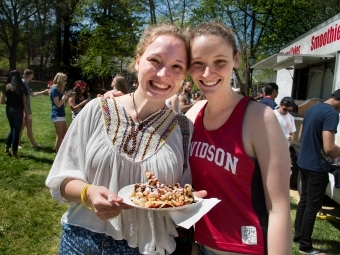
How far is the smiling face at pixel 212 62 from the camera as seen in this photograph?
1.65 m

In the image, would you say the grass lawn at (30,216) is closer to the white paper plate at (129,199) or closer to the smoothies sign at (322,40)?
the white paper plate at (129,199)

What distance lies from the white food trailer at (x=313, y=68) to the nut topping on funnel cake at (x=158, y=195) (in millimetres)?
4022

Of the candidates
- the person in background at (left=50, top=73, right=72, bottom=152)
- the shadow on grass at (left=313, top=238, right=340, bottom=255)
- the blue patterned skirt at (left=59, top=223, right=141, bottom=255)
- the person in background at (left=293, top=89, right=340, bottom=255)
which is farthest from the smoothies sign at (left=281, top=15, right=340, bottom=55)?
the blue patterned skirt at (left=59, top=223, right=141, bottom=255)

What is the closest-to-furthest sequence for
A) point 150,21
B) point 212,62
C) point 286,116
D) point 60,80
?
point 212,62
point 286,116
point 60,80
point 150,21

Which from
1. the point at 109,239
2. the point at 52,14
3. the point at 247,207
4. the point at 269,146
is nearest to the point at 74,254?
the point at 109,239

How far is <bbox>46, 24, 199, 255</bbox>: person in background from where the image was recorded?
5.18 feet

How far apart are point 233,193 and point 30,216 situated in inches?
154

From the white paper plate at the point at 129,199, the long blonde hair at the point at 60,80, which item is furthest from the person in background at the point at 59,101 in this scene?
the white paper plate at the point at 129,199

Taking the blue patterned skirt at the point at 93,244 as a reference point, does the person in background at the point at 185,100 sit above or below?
above

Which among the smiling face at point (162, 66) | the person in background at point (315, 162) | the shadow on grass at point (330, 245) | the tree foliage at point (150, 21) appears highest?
the tree foliage at point (150, 21)

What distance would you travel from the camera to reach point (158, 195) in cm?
147

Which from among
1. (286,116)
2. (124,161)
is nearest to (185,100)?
(286,116)

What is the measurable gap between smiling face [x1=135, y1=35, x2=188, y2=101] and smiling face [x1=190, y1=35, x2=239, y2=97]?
0.07 meters

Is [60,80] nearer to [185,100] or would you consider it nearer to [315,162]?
[185,100]
